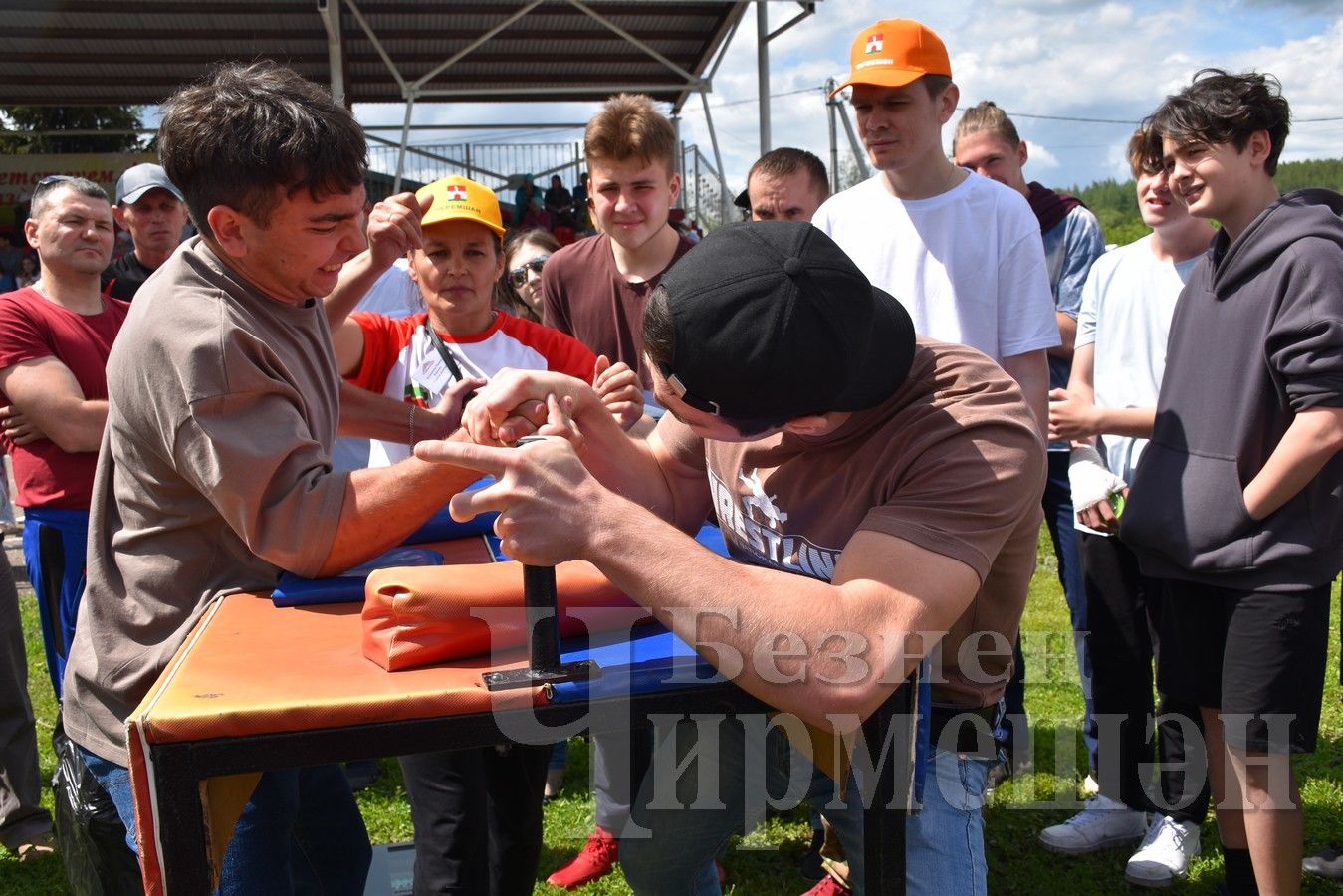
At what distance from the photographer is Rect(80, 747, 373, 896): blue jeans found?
6.41 ft

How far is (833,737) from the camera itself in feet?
5.75

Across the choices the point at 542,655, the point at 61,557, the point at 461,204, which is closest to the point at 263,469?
the point at 542,655

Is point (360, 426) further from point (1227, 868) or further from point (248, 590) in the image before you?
point (1227, 868)

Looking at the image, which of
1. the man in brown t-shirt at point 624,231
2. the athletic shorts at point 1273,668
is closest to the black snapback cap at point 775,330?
the athletic shorts at point 1273,668

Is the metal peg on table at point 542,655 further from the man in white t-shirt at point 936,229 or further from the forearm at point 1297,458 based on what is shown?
the man in white t-shirt at point 936,229

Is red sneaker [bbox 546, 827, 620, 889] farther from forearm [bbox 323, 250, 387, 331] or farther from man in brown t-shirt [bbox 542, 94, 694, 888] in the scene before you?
forearm [bbox 323, 250, 387, 331]

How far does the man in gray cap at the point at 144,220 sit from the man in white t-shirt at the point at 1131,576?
332 cm

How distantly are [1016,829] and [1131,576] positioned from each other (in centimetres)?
91

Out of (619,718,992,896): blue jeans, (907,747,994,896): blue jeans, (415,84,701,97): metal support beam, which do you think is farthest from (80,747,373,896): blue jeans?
(415,84,701,97): metal support beam

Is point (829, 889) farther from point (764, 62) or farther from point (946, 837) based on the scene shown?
point (764, 62)

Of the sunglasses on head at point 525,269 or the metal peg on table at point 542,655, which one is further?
the sunglasses on head at point 525,269

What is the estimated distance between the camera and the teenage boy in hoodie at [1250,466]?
2.44 meters

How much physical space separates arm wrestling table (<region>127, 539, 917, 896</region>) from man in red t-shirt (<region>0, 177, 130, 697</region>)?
209 centimetres

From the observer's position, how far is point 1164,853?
126 inches
